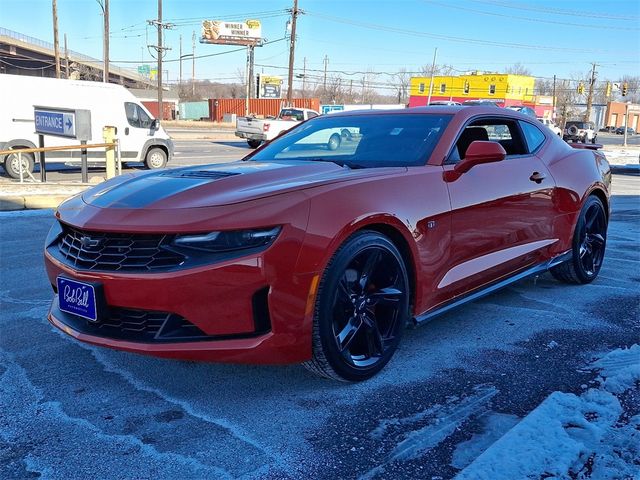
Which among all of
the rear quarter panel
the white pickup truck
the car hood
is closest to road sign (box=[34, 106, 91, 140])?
the car hood

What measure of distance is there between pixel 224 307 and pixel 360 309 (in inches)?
31.5

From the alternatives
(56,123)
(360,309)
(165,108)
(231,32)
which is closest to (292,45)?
(56,123)

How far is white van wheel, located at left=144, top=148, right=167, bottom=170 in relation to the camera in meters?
15.7

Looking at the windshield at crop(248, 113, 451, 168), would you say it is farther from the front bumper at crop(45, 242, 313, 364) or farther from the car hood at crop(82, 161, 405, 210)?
the front bumper at crop(45, 242, 313, 364)

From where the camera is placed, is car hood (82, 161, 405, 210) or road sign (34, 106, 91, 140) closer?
car hood (82, 161, 405, 210)

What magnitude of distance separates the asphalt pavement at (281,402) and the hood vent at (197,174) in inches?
42.9

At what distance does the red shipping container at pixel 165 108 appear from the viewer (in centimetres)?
7144

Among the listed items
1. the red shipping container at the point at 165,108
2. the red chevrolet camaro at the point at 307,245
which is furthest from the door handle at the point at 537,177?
the red shipping container at the point at 165,108

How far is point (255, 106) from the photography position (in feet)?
204

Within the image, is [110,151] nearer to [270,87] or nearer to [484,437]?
[484,437]

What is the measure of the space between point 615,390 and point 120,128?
46.7 feet

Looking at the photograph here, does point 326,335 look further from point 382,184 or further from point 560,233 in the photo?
point 560,233

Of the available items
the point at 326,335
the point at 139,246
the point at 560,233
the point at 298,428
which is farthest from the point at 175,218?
the point at 560,233

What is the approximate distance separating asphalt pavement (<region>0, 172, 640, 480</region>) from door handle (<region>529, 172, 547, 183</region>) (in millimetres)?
1007
